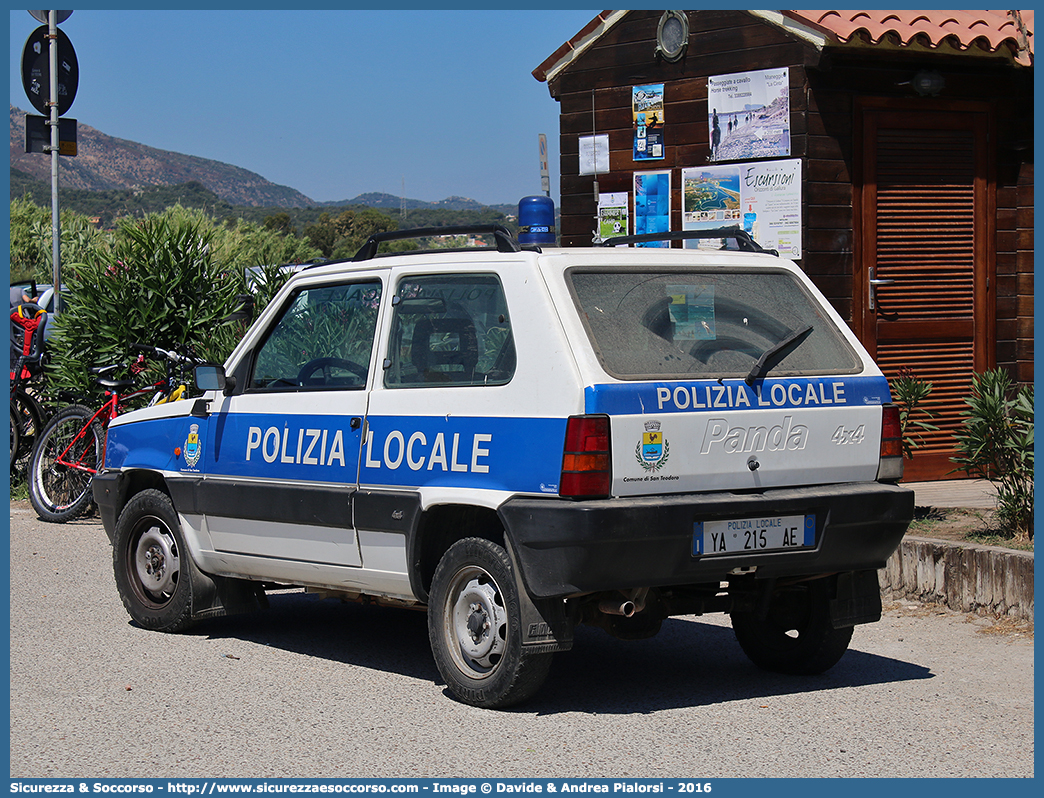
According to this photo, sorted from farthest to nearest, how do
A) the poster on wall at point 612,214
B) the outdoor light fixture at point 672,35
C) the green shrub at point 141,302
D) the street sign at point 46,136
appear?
the street sign at point 46,136, the poster on wall at point 612,214, the green shrub at point 141,302, the outdoor light fixture at point 672,35

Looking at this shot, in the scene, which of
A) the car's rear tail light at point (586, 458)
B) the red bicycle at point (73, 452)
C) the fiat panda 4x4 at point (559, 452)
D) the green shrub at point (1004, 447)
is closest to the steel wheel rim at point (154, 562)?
the fiat panda 4x4 at point (559, 452)

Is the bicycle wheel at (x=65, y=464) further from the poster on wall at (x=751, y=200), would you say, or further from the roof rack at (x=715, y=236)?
the roof rack at (x=715, y=236)

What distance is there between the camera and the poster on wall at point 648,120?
11.8 metres

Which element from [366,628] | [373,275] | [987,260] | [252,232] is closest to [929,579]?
[366,628]

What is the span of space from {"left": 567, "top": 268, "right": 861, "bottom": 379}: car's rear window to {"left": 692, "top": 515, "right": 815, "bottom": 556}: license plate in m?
0.61

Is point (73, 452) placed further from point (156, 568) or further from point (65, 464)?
point (156, 568)

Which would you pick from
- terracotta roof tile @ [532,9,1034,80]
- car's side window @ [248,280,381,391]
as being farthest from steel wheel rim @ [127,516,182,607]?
terracotta roof tile @ [532,9,1034,80]

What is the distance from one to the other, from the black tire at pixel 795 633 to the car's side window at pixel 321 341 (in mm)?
2163

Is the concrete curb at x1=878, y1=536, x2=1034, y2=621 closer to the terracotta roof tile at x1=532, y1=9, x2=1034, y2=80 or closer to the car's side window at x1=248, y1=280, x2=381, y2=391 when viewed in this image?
the car's side window at x1=248, y1=280, x2=381, y2=391

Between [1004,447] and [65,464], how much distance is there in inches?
290

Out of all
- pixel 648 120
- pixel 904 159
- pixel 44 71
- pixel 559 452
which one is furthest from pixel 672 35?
pixel 559 452

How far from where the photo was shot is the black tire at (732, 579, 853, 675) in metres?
6.05

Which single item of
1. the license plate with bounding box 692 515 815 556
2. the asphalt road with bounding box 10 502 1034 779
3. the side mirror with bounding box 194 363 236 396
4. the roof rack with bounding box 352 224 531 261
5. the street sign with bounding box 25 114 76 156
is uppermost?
the street sign with bounding box 25 114 76 156

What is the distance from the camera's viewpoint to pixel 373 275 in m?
6.18
